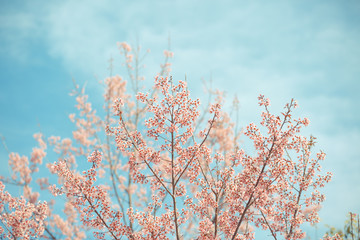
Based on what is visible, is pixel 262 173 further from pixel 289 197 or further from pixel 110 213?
pixel 110 213

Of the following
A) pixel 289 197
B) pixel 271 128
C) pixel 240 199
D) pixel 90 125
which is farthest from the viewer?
pixel 90 125

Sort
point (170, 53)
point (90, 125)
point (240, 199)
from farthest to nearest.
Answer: point (170, 53) < point (90, 125) < point (240, 199)

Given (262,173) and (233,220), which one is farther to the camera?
(233,220)

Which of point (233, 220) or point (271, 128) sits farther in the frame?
point (233, 220)

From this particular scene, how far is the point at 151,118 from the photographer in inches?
187

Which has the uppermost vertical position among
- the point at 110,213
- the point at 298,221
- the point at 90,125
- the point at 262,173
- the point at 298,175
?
the point at 90,125

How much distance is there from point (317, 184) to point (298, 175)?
37 centimetres

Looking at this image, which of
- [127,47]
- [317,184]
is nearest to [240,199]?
[317,184]

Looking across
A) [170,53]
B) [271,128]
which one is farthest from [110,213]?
[170,53]

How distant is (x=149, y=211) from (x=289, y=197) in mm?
2661

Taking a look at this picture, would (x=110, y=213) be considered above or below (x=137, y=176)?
below

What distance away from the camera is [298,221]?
514cm

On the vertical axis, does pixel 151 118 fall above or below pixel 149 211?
above

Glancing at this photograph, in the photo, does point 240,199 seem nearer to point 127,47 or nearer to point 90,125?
point 90,125
